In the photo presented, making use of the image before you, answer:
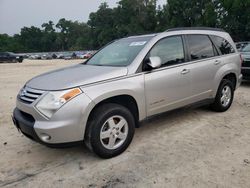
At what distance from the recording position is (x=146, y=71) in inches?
148

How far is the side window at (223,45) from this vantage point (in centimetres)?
513

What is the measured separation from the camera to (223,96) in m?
5.24

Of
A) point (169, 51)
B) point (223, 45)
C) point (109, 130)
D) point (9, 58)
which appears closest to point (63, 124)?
point (109, 130)

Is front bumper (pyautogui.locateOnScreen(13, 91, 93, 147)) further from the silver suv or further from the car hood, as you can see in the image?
the car hood

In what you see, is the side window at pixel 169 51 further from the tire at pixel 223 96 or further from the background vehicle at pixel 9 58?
the background vehicle at pixel 9 58

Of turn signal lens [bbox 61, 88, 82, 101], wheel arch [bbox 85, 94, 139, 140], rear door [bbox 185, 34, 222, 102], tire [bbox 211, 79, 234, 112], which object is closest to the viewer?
turn signal lens [bbox 61, 88, 82, 101]

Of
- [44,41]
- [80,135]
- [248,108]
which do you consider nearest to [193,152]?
[80,135]

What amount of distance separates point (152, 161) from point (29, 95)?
1.86 metres

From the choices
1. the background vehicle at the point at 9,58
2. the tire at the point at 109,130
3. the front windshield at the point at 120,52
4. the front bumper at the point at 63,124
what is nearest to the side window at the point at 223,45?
the front windshield at the point at 120,52

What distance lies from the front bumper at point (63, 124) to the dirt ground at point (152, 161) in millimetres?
448

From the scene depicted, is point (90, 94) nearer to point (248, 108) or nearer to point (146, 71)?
point (146, 71)

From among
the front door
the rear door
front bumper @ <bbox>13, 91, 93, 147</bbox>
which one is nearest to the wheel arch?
the front door

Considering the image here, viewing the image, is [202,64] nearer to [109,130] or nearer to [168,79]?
[168,79]

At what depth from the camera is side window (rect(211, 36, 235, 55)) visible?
202 inches
